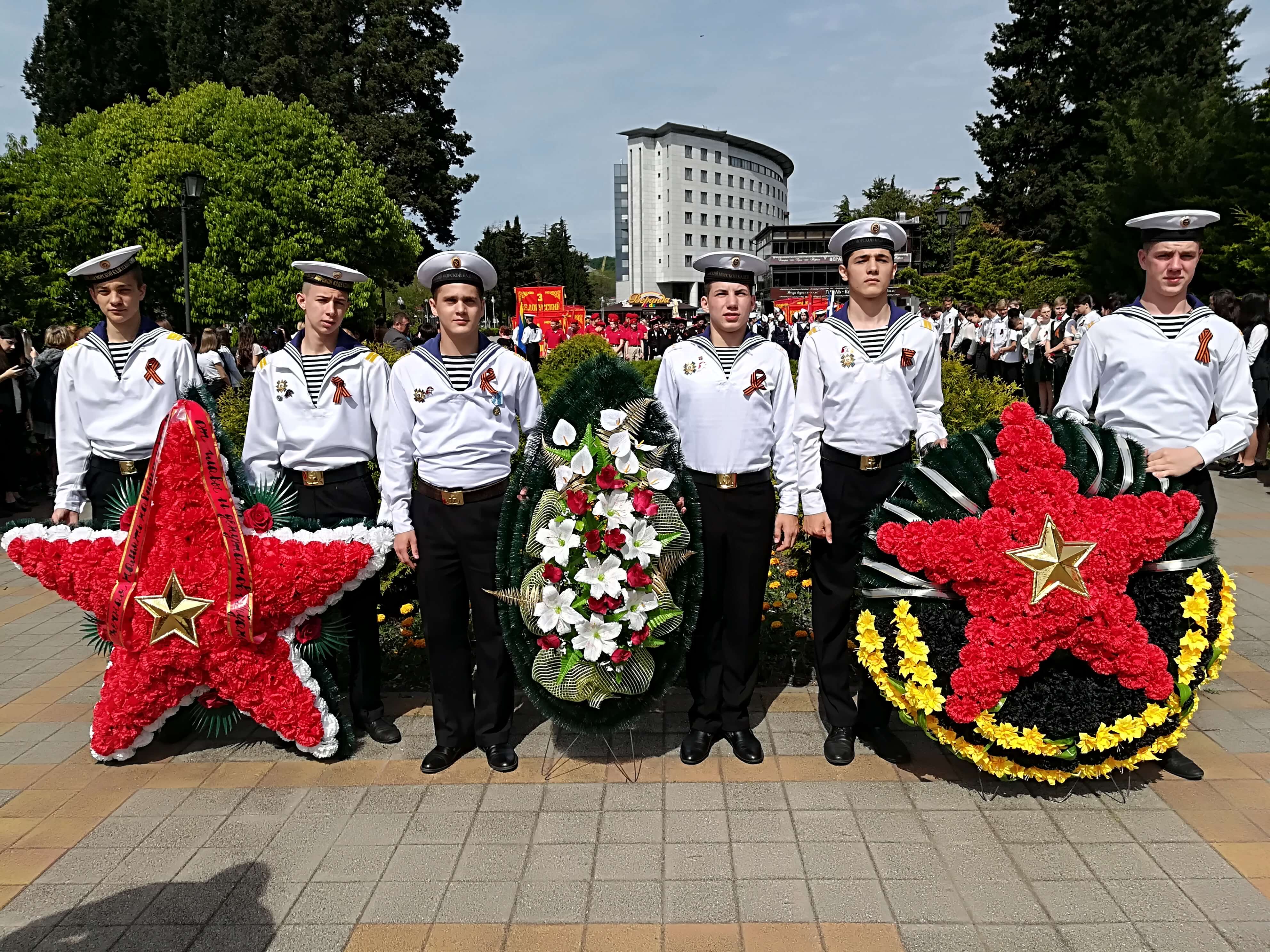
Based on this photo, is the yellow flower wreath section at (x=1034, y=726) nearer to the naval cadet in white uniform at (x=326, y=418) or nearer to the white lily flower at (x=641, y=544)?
the white lily flower at (x=641, y=544)

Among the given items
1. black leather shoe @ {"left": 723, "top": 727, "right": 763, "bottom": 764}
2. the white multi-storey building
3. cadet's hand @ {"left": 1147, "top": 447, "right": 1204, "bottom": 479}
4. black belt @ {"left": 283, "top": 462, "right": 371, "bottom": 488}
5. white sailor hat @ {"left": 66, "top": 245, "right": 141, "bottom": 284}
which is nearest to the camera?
cadet's hand @ {"left": 1147, "top": 447, "right": 1204, "bottom": 479}

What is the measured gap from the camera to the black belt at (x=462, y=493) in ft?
12.8

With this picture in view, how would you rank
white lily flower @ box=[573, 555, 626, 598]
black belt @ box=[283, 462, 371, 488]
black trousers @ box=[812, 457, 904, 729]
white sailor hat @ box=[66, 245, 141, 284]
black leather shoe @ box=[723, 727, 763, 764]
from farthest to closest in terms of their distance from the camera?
black belt @ box=[283, 462, 371, 488] → white sailor hat @ box=[66, 245, 141, 284] → black leather shoe @ box=[723, 727, 763, 764] → black trousers @ box=[812, 457, 904, 729] → white lily flower @ box=[573, 555, 626, 598]

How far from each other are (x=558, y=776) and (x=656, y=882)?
0.93 meters

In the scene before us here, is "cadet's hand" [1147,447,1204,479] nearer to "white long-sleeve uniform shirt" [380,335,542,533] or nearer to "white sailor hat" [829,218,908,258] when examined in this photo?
"white sailor hat" [829,218,908,258]

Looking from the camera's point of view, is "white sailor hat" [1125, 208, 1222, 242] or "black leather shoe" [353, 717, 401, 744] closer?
"white sailor hat" [1125, 208, 1222, 242]

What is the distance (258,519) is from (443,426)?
3.33ft

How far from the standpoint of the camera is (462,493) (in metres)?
3.90

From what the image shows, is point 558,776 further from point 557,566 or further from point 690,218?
point 690,218

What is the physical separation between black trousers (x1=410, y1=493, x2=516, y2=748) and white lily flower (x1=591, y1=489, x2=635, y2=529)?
57 cm

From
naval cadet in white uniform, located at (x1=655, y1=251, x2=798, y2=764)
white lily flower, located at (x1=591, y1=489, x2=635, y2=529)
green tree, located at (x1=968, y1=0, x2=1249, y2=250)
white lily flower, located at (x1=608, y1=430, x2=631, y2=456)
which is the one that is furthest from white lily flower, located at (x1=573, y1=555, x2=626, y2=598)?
green tree, located at (x1=968, y1=0, x2=1249, y2=250)

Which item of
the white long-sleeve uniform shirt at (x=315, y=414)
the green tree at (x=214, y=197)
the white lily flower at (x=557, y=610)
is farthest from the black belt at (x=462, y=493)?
the green tree at (x=214, y=197)

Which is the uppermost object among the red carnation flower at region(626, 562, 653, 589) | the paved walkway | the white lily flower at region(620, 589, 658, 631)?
the red carnation flower at region(626, 562, 653, 589)

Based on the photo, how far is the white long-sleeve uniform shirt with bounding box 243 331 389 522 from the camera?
165 inches
